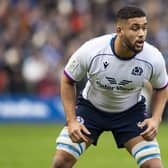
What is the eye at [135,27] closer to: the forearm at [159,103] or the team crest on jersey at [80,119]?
the forearm at [159,103]

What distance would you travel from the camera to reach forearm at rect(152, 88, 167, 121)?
29.2 ft

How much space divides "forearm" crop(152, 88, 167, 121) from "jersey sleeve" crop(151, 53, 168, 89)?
0.25 feet

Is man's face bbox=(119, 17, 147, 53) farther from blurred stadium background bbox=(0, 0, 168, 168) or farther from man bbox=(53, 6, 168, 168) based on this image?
blurred stadium background bbox=(0, 0, 168, 168)

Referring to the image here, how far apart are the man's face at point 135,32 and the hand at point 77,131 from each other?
3.21 feet

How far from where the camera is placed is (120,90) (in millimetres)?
9125

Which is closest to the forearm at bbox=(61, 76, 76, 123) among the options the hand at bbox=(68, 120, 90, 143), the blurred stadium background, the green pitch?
the hand at bbox=(68, 120, 90, 143)

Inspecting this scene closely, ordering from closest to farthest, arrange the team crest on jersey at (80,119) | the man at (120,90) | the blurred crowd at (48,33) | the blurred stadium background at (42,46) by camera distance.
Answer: the man at (120,90) → the team crest on jersey at (80,119) → the blurred stadium background at (42,46) → the blurred crowd at (48,33)

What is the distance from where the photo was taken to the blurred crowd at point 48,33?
21.0 m

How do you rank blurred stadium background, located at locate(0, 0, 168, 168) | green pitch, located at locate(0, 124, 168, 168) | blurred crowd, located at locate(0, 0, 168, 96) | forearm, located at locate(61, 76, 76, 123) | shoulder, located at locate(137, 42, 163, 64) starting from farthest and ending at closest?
blurred crowd, located at locate(0, 0, 168, 96) → blurred stadium background, located at locate(0, 0, 168, 168) → green pitch, located at locate(0, 124, 168, 168) → forearm, located at locate(61, 76, 76, 123) → shoulder, located at locate(137, 42, 163, 64)

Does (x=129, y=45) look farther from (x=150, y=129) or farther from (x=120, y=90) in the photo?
(x=150, y=129)

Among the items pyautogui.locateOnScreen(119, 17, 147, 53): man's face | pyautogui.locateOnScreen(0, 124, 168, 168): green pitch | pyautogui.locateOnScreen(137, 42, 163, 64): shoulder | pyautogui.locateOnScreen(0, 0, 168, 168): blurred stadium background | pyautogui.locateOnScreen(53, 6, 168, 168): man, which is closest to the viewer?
pyautogui.locateOnScreen(119, 17, 147, 53): man's face

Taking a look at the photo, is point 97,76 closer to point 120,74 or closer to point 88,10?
point 120,74

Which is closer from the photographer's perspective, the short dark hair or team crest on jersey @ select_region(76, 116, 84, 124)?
the short dark hair

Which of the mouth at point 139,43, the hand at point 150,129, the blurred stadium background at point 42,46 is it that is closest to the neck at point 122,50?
the mouth at point 139,43
